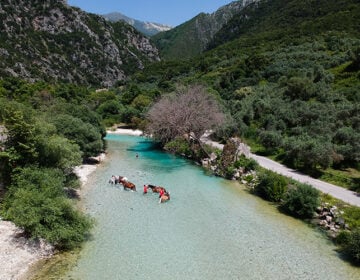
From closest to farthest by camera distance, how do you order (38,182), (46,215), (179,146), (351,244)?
(46,215), (351,244), (38,182), (179,146)

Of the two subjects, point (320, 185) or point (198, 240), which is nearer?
point (198, 240)

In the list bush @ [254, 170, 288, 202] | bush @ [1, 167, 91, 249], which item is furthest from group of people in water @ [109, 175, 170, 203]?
bush @ [1, 167, 91, 249]

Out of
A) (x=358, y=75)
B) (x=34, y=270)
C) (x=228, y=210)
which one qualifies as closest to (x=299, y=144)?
(x=228, y=210)

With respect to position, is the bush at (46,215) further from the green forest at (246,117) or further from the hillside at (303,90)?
the hillside at (303,90)

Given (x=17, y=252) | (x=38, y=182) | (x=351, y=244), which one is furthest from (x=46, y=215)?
(x=351, y=244)

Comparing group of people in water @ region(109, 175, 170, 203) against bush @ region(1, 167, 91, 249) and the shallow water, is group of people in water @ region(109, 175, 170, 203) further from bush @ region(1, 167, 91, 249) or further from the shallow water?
bush @ region(1, 167, 91, 249)

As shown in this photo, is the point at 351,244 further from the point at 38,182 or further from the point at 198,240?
the point at 38,182
